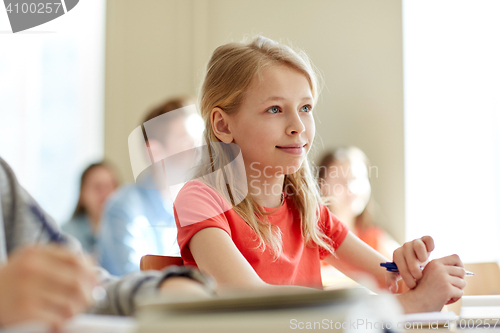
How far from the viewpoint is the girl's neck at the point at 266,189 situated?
0.87 meters

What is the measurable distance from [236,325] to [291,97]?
63cm

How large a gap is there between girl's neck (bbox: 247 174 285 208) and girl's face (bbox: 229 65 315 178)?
20 millimetres

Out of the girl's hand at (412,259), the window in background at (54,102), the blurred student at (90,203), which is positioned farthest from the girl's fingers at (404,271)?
the window in background at (54,102)

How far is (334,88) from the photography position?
2570mm

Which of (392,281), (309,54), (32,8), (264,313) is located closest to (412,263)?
(392,281)

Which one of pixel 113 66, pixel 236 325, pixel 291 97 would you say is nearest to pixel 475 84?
pixel 291 97

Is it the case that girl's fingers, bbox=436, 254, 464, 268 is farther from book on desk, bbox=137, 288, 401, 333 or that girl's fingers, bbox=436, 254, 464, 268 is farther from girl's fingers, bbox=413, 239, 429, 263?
book on desk, bbox=137, 288, 401, 333

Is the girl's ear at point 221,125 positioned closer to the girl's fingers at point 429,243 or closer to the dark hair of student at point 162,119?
the girl's fingers at point 429,243

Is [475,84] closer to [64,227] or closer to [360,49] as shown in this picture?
[360,49]

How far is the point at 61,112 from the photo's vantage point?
2.51m

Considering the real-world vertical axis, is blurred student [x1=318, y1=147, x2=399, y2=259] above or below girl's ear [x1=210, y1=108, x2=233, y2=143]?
below

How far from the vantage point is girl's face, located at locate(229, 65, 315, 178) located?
31.9 inches

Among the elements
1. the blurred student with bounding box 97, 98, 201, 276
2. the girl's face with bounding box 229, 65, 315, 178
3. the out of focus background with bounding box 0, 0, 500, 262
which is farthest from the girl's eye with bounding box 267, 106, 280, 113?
the out of focus background with bounding box 0, 0, 500, 262

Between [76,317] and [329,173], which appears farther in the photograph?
[329,173]
